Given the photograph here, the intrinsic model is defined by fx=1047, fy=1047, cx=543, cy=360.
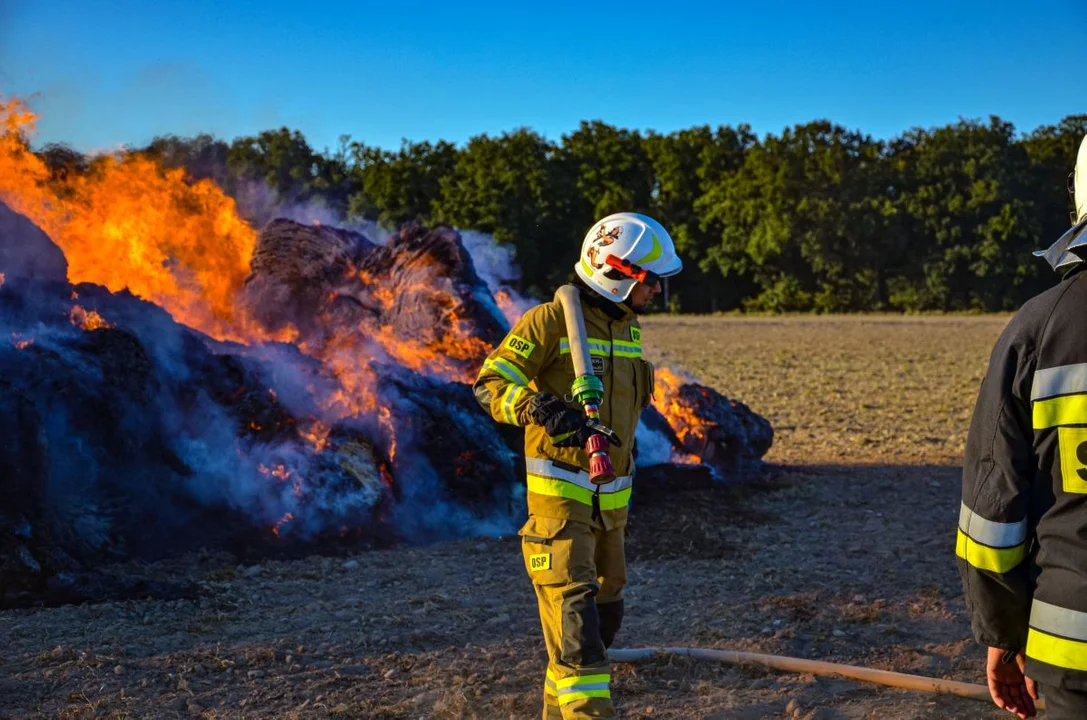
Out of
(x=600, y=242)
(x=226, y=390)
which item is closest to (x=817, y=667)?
(x=600, y=242)

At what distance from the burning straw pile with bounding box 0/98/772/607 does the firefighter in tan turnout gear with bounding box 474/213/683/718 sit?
3.09 meters

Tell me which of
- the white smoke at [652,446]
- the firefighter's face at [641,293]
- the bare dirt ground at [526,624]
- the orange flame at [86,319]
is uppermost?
the firefighter's face at [641,293]

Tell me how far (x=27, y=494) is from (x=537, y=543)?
12.2ft

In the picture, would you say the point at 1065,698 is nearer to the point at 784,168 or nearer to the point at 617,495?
the point at 617,495

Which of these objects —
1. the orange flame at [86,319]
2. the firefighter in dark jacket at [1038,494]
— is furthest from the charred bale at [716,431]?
the firefighter in dark jacket at [1038,494]

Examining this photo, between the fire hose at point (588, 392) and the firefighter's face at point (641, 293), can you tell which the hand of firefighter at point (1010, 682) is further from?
the firefighter's face at point (641, 293)

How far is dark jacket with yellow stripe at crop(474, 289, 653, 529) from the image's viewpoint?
156 inches

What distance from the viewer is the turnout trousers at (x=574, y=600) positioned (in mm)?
3766

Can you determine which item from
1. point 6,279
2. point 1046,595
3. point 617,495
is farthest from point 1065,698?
point 6,279

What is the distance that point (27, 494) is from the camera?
618cm

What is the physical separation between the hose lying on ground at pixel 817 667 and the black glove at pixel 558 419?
1644mm

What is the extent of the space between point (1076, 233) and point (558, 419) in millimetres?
1873

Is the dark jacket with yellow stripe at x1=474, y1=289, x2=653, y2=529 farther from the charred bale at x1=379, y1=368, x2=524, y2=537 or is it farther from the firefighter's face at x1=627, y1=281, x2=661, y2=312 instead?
the charred bale at x1=379, y1=368, x2=524, y2=537

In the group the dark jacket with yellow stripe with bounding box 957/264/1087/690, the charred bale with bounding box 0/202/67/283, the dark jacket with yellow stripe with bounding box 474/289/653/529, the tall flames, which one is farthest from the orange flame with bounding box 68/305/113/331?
the dark jacket with yellow stripe with bounding box 957/264/1087/690
